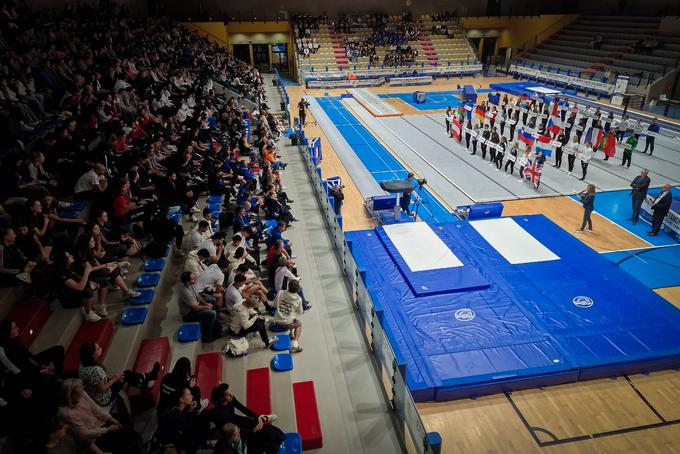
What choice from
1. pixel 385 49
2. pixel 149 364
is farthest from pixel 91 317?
pixel 385 49

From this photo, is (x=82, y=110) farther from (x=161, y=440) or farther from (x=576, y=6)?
(x=576, y=6)

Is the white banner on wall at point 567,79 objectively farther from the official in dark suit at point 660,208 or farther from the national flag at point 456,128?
the official in dark suit at point 660,208

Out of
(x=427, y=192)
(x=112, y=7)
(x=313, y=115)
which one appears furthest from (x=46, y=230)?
(x=112, y=7)

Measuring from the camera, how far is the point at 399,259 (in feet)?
34.7

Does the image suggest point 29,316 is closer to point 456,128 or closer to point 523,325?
point 523,325

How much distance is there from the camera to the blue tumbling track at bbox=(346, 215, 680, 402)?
741 cm

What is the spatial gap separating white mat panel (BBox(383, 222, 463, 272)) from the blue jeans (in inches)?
200

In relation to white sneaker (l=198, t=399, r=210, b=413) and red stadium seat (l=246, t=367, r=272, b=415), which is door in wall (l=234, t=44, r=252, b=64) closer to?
red stadium seat (l=246, t=367, r=272, b=415)

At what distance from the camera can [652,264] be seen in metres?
10.8

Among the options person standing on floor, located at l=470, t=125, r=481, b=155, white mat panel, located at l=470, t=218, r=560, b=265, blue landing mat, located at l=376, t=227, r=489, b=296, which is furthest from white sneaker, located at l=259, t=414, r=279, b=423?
person standing on floor, located at l=470, t=125, r=481, b=155

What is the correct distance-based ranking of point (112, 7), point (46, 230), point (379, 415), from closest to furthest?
point (379, 415) < point (46, 230) < point (112, 7)

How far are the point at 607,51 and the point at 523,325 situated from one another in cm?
3239

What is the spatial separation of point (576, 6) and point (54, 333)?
156ft

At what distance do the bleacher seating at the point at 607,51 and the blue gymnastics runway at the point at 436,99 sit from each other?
7.32 meters
